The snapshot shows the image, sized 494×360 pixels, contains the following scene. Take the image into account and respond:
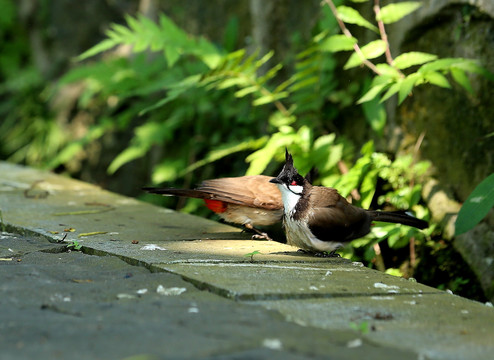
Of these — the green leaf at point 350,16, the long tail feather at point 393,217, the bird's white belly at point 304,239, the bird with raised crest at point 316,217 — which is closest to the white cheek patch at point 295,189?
the bird with raised crest at point 316,217

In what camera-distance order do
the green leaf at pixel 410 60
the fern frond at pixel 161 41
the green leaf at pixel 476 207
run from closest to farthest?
the green leaf at pixel 476 207 → the green leaf at pixel 410 60 → the fern frond at pixel 161 41

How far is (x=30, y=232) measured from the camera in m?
3.80

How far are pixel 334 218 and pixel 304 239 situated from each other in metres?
0.19

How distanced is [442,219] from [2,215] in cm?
279

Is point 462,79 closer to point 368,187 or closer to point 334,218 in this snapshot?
point 368,187

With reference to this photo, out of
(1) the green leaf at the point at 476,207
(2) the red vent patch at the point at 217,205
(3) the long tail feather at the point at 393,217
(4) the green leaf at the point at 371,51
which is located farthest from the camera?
(4) the green leaf at the point at 371,51

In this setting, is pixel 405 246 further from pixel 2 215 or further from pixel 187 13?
pixel 187 13

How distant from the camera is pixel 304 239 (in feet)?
11.3

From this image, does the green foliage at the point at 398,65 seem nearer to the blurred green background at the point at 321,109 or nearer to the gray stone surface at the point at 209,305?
the blurred green background at the point at 321,109

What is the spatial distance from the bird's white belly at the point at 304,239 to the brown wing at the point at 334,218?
0.03 meters

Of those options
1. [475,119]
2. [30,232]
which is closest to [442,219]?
[475,119]

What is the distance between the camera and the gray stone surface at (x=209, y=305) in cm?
186

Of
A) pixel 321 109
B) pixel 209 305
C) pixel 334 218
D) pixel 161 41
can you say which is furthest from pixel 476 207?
pixel 161 41

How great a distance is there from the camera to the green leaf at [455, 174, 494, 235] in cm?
330
